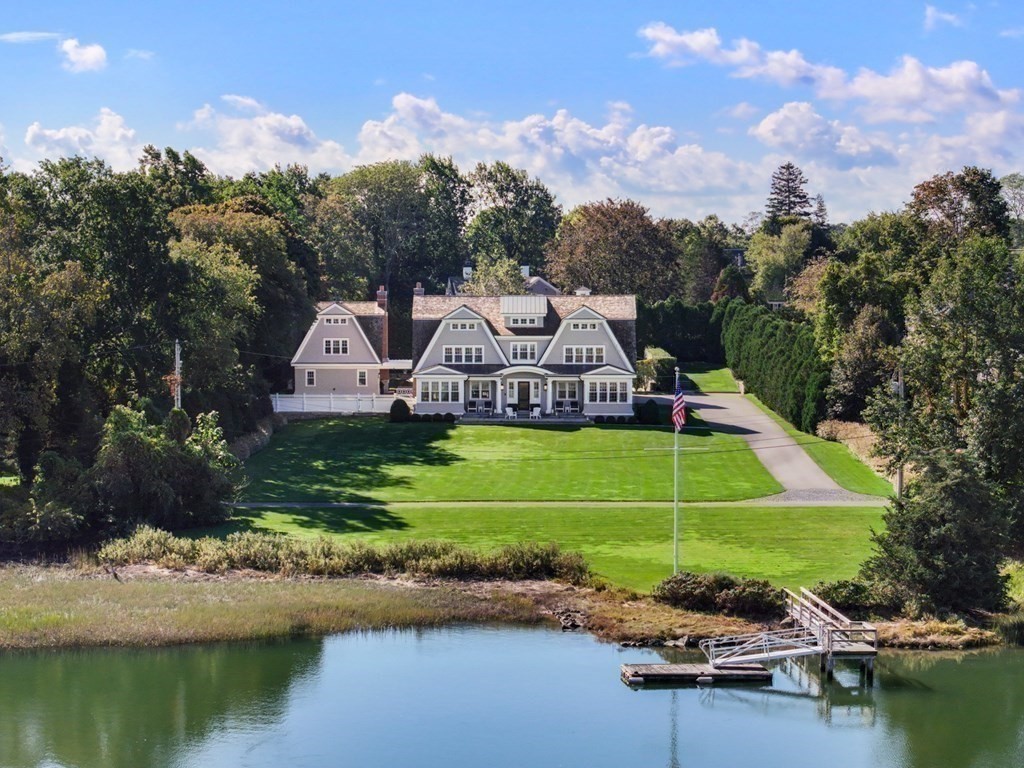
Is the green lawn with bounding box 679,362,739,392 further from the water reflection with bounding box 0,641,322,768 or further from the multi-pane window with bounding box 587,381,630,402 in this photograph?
the water reflection with bounding box 0,641,322,768

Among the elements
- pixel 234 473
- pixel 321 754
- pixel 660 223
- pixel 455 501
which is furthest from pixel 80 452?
pixel 660 223

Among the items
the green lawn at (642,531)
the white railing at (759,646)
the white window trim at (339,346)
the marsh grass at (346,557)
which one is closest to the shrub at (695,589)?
the green lawn at (642,531)

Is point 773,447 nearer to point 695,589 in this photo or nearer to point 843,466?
point 843,466

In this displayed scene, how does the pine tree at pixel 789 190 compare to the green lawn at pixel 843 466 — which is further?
the pine tree at pixel 789 190

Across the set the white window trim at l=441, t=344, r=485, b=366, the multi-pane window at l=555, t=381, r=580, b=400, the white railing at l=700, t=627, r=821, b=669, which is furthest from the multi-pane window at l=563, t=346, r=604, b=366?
the white railing at l=700, t=627, r=821, b=669

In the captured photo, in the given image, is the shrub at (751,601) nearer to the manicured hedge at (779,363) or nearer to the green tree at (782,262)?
the manicured hedge at (779,363)

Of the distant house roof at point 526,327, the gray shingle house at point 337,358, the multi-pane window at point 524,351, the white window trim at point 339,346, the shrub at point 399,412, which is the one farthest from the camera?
the white window trim at point 339,346

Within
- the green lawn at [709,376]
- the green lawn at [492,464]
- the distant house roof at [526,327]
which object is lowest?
the green lawn at [492,464]
